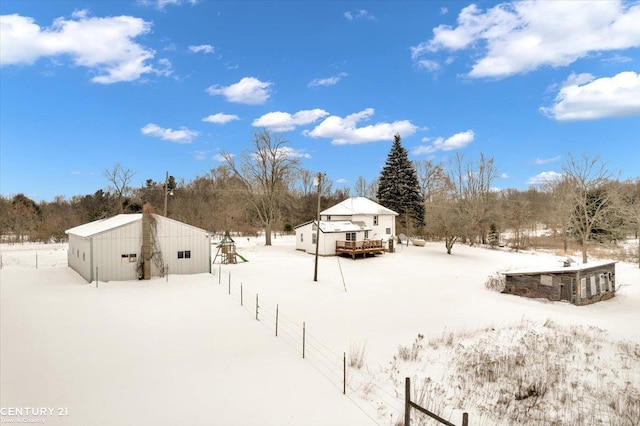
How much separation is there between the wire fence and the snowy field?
0.17ft

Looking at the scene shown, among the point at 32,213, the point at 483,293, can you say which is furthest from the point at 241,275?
the point at 32,213

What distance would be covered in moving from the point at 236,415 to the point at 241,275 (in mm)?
18157

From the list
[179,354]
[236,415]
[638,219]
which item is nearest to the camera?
[236,415]

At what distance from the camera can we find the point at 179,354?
11.5 metres

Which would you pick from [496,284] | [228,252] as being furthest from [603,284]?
[228,252]

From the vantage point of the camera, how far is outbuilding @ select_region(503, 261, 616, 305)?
75.0ft

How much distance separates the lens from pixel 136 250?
23.6 m

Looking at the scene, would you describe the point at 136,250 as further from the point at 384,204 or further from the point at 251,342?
the point at 384,204

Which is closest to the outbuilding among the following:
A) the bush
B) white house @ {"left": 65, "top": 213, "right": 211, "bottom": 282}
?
the bush

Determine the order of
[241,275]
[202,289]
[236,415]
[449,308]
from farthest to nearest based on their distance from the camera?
1. [241,275]
2. [202,289]
3. [449,308]
4. [236,415]

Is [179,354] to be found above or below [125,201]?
below

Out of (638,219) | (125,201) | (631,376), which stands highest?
(125,201)

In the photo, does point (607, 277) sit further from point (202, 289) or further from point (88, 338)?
point (88, 338)

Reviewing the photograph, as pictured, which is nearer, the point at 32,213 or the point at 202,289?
the point at 202,289
